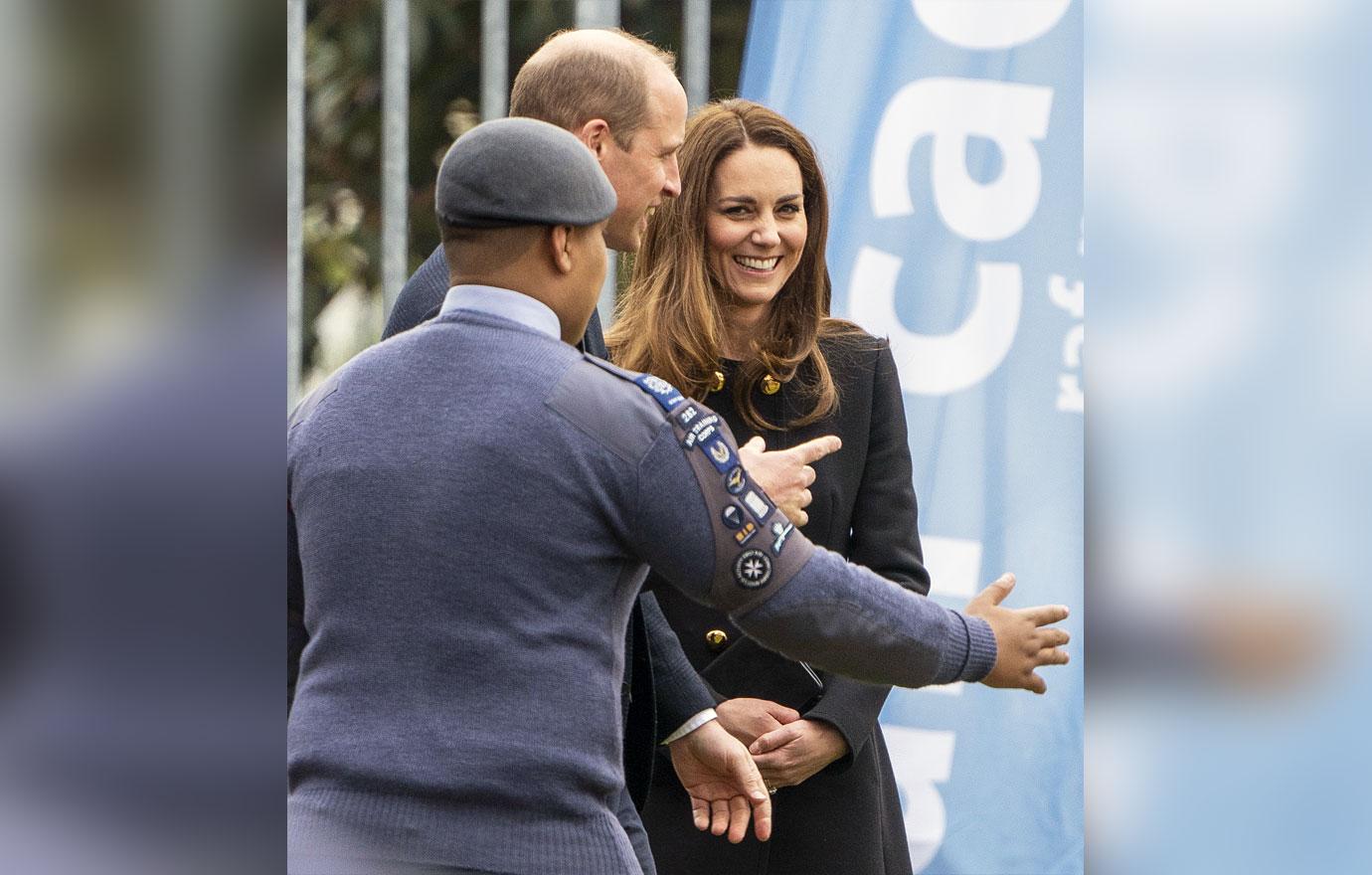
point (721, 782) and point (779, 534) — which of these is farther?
point (721, 782)

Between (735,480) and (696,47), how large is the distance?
267 centimetres

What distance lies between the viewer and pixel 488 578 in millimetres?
1603

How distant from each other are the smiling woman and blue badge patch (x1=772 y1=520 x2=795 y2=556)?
87 cm

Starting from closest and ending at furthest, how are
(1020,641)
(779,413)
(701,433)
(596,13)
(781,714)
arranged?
(701,433) < (1020,641) < (781,714) < (779,413) < (596,13)

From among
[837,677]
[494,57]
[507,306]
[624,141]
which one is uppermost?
[494,57]

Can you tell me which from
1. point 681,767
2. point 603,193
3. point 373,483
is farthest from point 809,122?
point 373,483

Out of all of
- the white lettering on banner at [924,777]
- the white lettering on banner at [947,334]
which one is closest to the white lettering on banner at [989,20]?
the white lettering on banner at [947,334]

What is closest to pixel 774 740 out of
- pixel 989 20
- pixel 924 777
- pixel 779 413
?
pixel 779 413

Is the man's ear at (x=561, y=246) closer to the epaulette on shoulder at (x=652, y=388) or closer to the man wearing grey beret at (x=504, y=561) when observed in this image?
the man wearing grey beret at (x=504, y=561)

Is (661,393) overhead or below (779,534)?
overhead

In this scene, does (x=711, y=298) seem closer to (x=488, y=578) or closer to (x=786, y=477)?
(x=786, y=477)

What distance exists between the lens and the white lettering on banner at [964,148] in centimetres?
375

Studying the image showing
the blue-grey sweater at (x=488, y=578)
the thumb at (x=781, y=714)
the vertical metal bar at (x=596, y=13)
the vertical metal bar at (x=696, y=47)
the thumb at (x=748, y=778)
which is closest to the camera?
the blue-grey sweater at (x=488, y=578)
